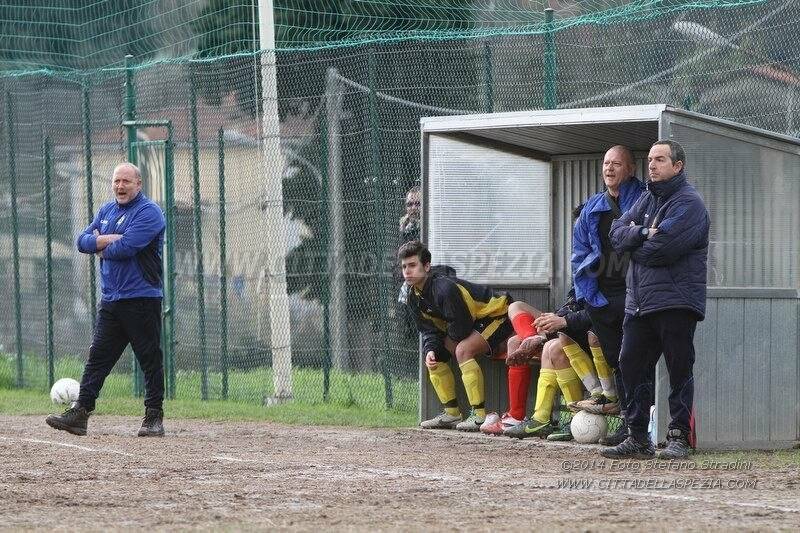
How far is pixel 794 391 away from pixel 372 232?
431 cm

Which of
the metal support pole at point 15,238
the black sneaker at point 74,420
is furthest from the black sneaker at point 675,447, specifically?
the metal support pole at point 15,238

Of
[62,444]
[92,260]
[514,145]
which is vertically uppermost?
[514,145]

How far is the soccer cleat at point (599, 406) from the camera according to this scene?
1046 cm

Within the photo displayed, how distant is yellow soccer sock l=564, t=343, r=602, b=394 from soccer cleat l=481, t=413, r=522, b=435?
75 centimetres

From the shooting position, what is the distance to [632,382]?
962 centimetres

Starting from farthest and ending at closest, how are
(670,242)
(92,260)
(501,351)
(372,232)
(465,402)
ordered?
(92,260) → (372,232) → (465,402) → (501,351) → (670,242)

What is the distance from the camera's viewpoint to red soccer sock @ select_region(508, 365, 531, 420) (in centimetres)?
1126

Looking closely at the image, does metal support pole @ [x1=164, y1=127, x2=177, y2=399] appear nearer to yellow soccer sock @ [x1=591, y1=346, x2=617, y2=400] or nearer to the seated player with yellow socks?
the seated player with yellow socks

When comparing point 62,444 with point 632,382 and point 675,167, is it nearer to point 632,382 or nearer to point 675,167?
point 632,382

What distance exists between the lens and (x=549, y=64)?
1164cm

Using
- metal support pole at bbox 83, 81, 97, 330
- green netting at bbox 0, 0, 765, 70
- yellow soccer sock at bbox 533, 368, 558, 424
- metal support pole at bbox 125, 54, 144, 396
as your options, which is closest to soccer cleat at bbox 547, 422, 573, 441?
yellow soccer sock at bbox 533, 368, 558, 424

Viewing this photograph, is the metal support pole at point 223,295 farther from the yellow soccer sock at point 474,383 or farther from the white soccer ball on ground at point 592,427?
the white soccer ball on ground at point 592,427

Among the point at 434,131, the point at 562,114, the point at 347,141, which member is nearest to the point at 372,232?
the point at 347,141

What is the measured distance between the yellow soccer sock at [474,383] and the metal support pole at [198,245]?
3.83 meters
